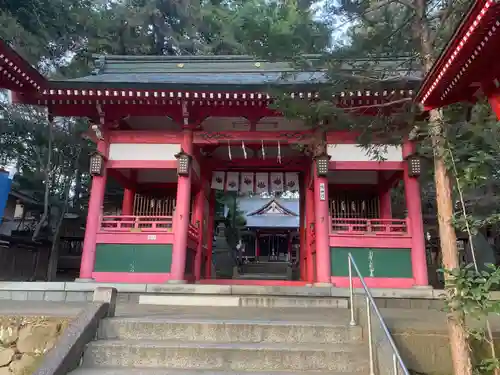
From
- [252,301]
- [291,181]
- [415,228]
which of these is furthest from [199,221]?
[415,228]

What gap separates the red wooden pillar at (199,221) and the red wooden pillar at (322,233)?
3.75 metres

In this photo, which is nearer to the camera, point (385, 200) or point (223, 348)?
point (223, 348)

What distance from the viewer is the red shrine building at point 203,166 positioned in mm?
8352

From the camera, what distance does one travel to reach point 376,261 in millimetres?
8625

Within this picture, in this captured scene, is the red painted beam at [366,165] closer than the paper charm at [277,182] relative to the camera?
Yes

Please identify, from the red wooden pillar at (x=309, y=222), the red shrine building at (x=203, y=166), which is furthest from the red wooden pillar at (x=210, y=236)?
the red wooden pillar at (x=309, y=222)

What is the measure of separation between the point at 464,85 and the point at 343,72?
6.00 ft

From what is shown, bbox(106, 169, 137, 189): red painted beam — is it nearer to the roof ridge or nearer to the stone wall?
the stone wall

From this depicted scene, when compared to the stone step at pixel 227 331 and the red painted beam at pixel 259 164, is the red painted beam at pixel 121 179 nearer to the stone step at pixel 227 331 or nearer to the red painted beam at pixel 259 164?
the red painted beam at pixel 259 164

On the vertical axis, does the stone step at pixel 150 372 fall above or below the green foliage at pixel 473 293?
below

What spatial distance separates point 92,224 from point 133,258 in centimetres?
127

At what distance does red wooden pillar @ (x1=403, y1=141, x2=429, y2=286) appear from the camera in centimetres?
834

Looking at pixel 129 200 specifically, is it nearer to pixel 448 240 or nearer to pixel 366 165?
pixel 366 165

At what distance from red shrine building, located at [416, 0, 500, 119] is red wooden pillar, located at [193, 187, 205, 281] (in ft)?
24.5
